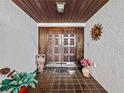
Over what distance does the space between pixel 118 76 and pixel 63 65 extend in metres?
4.03

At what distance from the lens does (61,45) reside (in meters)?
6.52

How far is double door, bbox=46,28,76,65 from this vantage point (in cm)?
651

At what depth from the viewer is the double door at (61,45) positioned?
6512mm

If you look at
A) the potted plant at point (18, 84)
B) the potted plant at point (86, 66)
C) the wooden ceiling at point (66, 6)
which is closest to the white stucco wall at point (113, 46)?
the wooden ceiling at point (66, 6)

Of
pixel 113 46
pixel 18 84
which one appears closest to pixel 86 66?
pixel 113 46

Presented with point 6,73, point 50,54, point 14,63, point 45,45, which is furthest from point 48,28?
point 6,73

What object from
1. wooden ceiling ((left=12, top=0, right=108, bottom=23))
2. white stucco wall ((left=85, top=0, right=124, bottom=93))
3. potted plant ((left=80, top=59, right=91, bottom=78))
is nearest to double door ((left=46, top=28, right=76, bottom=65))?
potted plant ((left=80, top=59, right=91, bottom=78))

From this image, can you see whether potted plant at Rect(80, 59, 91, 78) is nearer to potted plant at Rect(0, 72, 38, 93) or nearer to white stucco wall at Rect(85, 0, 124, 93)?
white stucco wall at Rect(85, 0, 124, 93)

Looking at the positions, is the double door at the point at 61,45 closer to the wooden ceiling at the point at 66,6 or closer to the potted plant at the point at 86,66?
the potted plant at the point at 86,66

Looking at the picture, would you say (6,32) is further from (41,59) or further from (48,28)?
(48,28)

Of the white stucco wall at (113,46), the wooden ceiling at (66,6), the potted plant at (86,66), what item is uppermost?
the wooden ceiling at (66,6)


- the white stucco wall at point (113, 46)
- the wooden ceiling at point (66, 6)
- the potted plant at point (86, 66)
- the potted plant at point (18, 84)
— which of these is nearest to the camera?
the potted plant at point (18, 84)

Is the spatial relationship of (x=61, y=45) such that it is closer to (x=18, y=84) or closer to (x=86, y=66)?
(x=86, y=66)

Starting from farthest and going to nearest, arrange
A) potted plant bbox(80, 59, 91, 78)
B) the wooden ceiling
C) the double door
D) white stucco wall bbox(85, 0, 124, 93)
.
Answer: the double door → potted plant bbox(80, 59, 91, 78) → the wooden ceiling → white stucco wall bbox(85, 0, 124, 93)
